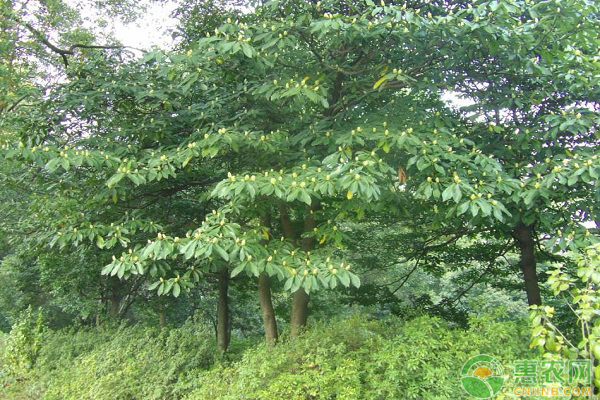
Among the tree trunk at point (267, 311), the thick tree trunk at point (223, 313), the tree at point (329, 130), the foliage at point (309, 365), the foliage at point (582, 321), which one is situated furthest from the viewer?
the thick tree trunk at point (223, 313)

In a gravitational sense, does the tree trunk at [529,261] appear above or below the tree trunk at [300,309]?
above


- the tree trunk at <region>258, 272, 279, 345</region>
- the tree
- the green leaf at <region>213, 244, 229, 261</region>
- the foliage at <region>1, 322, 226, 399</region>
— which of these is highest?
the tree

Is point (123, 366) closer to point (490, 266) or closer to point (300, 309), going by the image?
point (300, 309)

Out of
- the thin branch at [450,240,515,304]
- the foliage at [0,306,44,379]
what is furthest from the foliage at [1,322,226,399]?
the thin branch at [450,240,515,304]

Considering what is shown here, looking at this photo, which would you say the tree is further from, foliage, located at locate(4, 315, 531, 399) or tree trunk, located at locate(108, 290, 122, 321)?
tree trunk, located at locate(108, 290, 122, 321)

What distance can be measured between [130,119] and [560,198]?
4.05m

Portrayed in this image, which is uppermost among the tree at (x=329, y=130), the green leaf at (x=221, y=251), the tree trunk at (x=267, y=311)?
the tree at (x=329, y=130)

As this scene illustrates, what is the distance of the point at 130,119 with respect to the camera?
4.44 metres

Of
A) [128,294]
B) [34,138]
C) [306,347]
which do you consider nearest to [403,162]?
[306,347]

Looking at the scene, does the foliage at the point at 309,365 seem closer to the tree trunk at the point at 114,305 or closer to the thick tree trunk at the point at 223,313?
the thick tree trunk at the point at 223,313

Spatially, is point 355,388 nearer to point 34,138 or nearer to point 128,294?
point 34,138

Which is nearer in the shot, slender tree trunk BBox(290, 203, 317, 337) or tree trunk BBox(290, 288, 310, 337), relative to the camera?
slender tree trunk BBox(290, 203, 317, 337)

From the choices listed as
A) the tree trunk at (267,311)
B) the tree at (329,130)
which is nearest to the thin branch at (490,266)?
the tree at (329,130)

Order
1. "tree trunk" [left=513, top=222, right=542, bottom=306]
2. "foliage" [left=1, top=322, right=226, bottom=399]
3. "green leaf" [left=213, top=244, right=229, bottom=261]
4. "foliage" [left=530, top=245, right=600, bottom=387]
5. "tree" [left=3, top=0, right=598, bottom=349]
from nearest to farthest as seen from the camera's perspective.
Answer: "foliage" [left=530, top=245, right=600, bottom=387] < "green leaf" [left=213, top=244, right=229, bottom=261] < "tree" [left=3, top=0, right=598, bottom=349] < "foliage" [left=1, top=322, right=226, bottom=399] < "tree trunk" [left=513, top=222, right=542, bottom=306]
